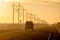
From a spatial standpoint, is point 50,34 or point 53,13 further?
point 53,13

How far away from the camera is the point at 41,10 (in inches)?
92.8

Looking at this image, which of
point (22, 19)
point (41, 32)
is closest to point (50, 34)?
point (41, 32)

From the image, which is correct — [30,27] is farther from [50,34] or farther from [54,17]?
[54,17]

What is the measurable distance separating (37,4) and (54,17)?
0.37 meters

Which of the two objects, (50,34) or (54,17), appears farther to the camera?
(54,17)

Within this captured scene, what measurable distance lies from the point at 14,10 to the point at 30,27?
122 centimetres

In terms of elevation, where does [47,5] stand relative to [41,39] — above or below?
above

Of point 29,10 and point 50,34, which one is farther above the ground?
point 29,10

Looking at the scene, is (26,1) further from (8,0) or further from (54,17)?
(54,17)

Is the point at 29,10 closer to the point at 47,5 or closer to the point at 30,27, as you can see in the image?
the point at 47,5

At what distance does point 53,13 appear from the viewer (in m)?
2.38

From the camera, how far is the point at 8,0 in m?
2.26

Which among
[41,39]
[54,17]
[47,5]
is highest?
[47,5]

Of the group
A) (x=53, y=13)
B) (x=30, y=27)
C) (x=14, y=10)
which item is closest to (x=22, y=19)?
(x=14, y=10)
